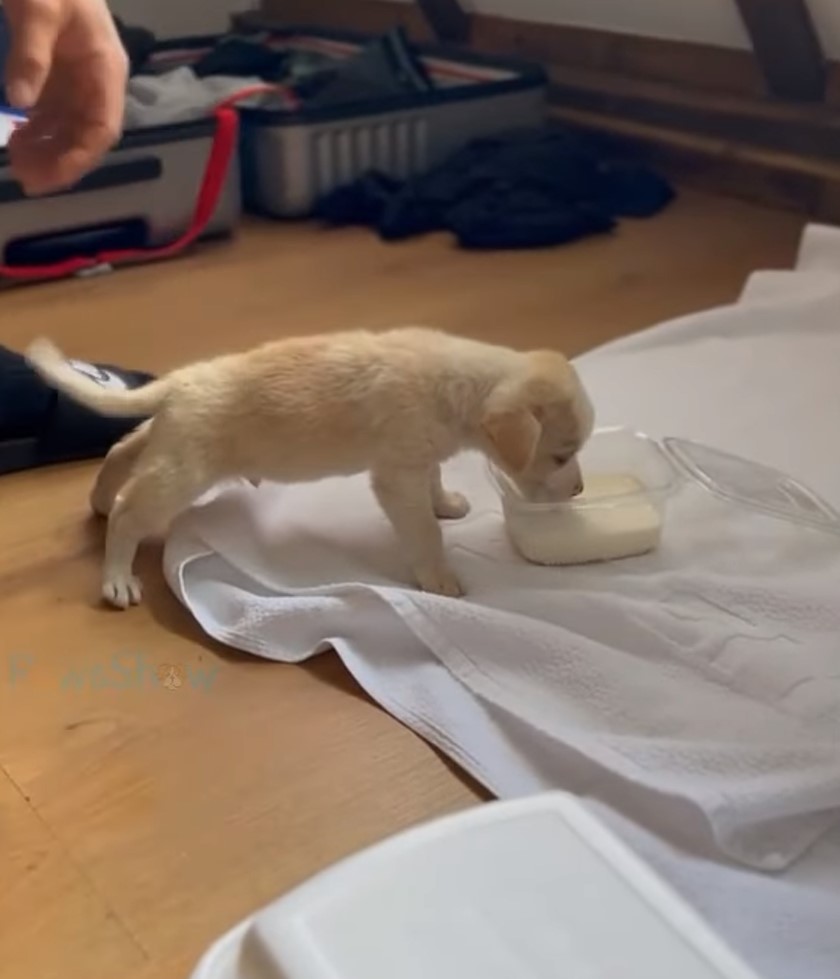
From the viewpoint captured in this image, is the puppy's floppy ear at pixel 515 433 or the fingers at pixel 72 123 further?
the puppy's floppy ear at pixel 515 433

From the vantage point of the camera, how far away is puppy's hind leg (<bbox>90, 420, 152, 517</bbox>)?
4.54ft

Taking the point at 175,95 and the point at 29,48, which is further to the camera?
the point at 175,95

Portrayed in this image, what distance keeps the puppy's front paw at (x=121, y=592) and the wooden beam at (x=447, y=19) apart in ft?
6.69

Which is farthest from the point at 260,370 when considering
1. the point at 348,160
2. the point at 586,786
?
the point at 348,160

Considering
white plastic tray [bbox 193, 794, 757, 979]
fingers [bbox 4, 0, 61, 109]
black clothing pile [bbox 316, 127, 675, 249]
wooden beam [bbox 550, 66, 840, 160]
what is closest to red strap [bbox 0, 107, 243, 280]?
black clothing pile [bbox 316, 127, 675, 249]

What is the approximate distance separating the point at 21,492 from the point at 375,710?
1.82ft

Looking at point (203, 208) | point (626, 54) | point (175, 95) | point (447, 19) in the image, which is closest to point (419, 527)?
point (203, 208)

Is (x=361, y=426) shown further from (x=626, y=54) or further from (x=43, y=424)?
(x=626, y=54)

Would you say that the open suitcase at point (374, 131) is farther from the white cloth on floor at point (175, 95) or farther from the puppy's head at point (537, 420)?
the puppy's head at point (537, 420)

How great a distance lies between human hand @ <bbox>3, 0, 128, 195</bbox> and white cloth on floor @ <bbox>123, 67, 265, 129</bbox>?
1.22 metres

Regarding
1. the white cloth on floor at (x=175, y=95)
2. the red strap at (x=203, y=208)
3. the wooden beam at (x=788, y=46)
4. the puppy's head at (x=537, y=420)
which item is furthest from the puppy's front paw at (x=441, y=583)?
the wooden beam at (x=788, y=46)

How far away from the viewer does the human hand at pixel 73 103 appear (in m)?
1.05

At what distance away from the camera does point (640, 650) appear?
3.90ft

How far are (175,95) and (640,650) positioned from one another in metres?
1.72
